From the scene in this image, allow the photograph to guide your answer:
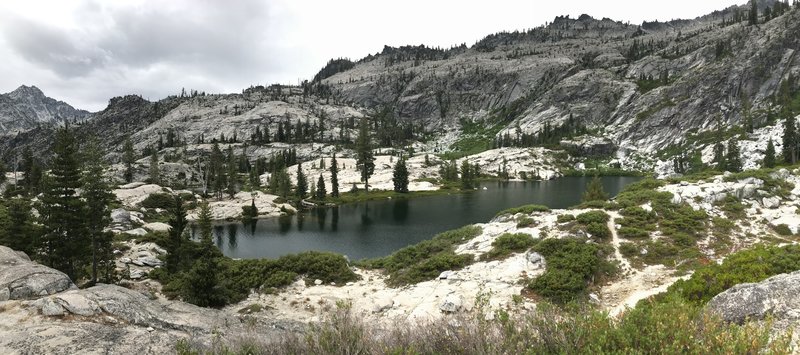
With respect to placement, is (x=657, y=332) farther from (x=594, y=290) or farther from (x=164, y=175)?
(x=164, y=175)

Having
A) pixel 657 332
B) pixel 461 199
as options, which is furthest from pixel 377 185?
pixel 657 332

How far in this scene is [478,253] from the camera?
1339 inches

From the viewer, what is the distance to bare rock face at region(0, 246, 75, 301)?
1662 cm

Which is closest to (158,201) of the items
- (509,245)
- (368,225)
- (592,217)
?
(368,225)

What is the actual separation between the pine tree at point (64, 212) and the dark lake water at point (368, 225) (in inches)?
1144

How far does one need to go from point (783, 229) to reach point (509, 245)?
75.2ft

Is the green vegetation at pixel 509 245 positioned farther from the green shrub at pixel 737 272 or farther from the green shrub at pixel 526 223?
the green shrub at pixel 737 272

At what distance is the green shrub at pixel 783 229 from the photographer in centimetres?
3173

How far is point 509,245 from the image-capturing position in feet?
109

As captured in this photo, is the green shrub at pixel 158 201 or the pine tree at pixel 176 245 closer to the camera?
the pine tree at pixel 176 245

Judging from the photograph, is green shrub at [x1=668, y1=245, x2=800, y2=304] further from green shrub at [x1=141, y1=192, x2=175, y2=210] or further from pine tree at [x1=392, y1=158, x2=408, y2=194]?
pine tree at [x1=392, y1=158, x2=408, y2=194]

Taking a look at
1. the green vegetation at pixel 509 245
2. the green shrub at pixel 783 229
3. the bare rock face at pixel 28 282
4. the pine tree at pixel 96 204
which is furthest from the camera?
the pine tree at pixel 96 204

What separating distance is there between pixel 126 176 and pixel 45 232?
5257 inches

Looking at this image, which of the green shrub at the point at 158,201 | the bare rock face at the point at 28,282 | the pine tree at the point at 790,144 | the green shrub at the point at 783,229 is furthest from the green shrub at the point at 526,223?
the pine tree at the point at 790,144
